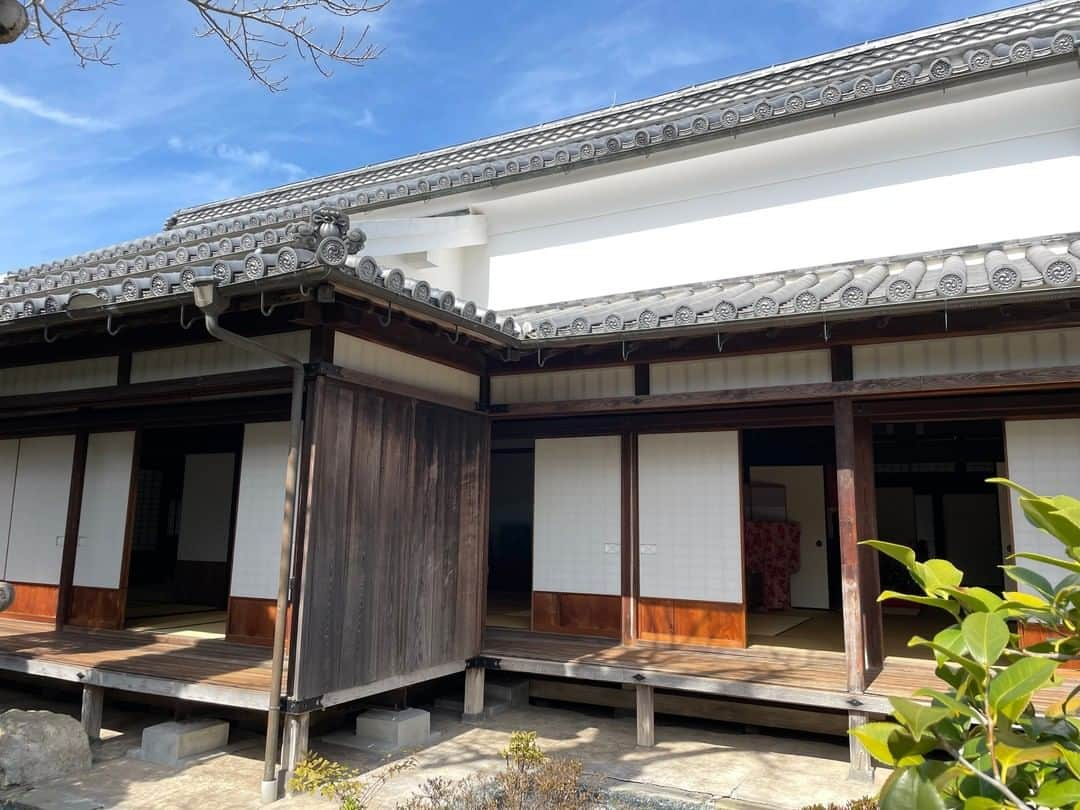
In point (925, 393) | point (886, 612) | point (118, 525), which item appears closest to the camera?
point (925, 393)

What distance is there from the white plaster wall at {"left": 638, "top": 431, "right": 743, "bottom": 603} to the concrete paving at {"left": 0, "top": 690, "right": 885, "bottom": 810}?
→ 1.25 meters

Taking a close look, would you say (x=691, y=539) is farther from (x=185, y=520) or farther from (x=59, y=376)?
(x=185, y=520)

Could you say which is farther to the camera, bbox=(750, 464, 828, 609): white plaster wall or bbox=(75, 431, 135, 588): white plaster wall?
bbox=(750, 464, 828, 609): white plaster wall

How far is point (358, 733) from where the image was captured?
603 cm

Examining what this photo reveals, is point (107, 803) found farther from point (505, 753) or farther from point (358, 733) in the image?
point (505, 753)

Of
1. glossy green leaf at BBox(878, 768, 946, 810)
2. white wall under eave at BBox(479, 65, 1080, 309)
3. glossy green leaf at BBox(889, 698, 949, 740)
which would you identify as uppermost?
white wall under eave at BBox(479, 65, 1080, 309)

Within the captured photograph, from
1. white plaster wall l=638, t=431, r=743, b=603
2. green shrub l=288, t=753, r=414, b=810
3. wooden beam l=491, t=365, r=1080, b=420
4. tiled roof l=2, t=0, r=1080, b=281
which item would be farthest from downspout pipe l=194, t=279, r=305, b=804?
white plaster wall l=638, t=431, r=743, b=603

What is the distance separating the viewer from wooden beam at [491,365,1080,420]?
5238mm

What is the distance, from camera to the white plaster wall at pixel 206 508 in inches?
404

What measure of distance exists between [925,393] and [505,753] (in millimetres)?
3991

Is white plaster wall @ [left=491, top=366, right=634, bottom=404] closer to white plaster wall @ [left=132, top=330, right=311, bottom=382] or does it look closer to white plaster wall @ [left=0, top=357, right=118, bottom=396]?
white plaster wall @ [left=132, top=330, right=311, bottom=382]

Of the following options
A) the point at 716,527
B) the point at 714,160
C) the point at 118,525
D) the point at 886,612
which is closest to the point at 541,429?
the point at 716,527

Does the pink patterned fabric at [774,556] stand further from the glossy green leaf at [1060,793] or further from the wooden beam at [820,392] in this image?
the glossy green leaf at [1060,793]

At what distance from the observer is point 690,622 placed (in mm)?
6805
